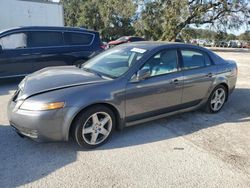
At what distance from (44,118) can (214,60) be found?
3575 millimetres

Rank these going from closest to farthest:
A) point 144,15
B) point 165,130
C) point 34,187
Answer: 1. point 34,187
2. point 165,130
3. point 144,15

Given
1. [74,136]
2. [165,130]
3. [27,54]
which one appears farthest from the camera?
[27,54]

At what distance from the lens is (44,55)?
7.73 metres

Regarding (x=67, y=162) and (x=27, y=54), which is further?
(x=27, y=54)

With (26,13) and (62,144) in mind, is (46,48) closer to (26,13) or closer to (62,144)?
(62,144)

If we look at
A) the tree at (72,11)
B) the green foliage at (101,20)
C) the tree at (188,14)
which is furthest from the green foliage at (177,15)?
the tree at (72,11)

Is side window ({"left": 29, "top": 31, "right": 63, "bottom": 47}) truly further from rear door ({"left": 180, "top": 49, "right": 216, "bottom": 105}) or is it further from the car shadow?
rear door ({"left": 180, "top": 49, "right": 216, "bottom": 105})

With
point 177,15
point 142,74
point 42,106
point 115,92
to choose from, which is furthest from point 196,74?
point 177,15

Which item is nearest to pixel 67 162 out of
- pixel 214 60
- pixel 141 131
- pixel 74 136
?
pixel 74 136

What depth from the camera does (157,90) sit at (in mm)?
4250

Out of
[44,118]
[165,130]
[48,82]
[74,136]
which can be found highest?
[48,82]

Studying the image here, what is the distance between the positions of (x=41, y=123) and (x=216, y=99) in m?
3.63

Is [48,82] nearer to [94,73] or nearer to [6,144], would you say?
[94,73]

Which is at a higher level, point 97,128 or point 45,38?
point 45,38
